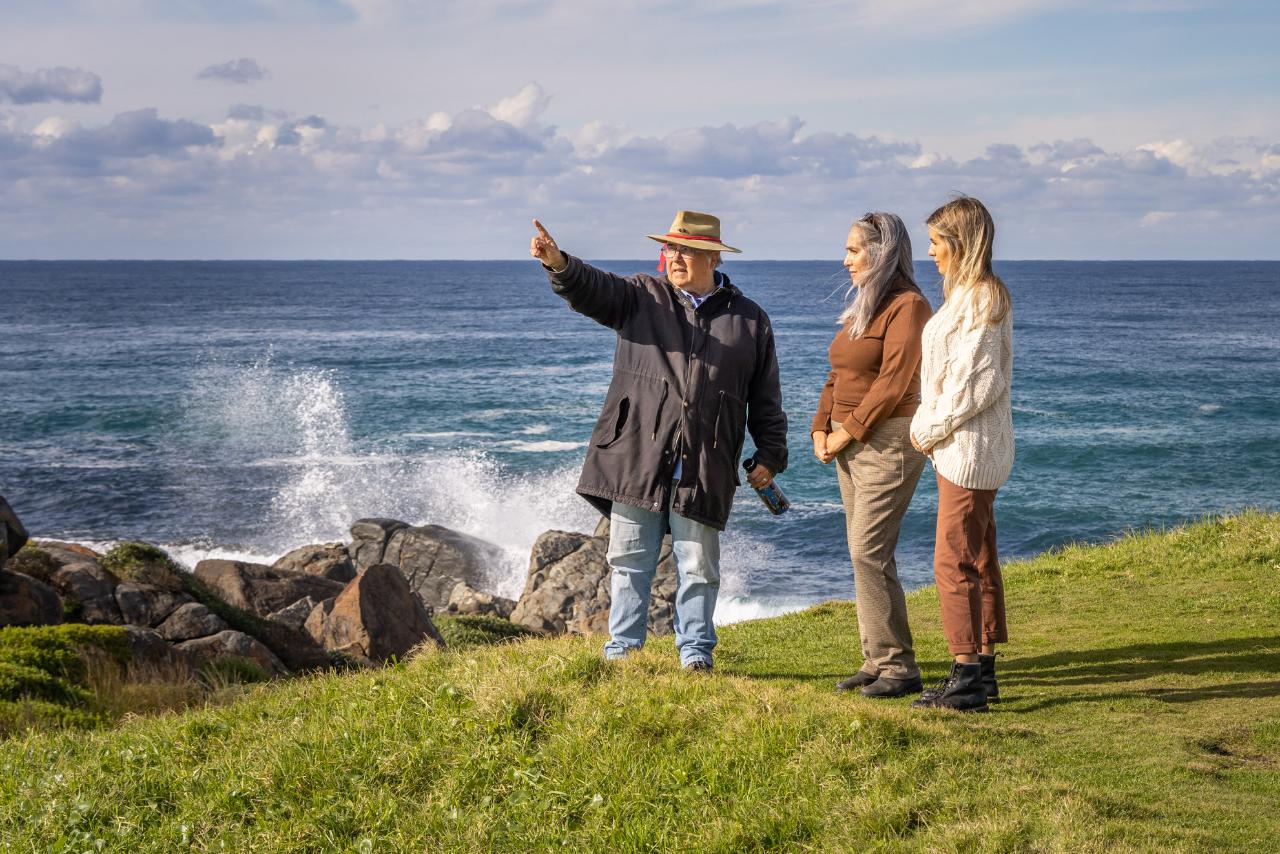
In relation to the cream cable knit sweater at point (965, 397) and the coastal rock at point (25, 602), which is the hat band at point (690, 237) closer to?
the cream cable knit sweater at point (965, 397)

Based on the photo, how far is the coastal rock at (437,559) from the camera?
2192 centimetres

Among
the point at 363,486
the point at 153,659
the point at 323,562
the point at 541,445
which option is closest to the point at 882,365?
the point at 153,659

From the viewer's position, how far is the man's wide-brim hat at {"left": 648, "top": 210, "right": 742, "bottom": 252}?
20.9ft

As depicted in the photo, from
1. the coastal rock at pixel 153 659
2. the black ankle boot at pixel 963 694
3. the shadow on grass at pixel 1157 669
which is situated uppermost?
the black ankle boot at pixel 963 694

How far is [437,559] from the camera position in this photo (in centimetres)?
2258

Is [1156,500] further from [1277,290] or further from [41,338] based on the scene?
[1277,290]

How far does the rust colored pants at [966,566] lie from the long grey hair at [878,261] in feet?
3.42

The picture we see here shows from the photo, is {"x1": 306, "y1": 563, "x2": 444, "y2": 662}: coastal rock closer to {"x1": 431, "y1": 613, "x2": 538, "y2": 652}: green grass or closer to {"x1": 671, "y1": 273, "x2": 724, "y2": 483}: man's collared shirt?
{"x1": 431, "y1": 613, "x2": 538, "y2": 652}: green grass

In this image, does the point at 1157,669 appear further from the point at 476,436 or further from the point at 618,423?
the point at 476,436

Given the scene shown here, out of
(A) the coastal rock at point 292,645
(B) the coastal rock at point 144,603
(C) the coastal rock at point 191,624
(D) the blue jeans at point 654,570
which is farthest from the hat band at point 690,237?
(B) the coastal rock at point 144,603

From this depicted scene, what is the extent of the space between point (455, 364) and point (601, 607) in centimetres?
4543

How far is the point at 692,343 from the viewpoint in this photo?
6387 millimetres

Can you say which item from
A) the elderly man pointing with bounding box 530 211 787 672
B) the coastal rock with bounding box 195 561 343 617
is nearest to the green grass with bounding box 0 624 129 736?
the elderly man pointing with bounding box 530 211 787 672

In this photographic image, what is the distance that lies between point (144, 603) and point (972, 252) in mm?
10020
